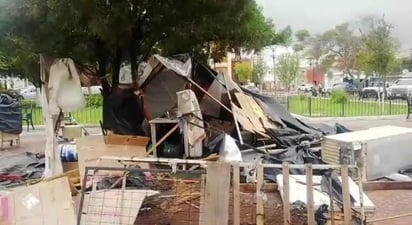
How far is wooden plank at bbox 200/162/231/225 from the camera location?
5.19m

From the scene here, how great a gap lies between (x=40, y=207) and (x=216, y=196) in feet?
5.46

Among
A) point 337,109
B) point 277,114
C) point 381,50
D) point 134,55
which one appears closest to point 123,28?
point 134,55

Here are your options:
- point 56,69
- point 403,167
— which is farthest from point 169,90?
point 403,167

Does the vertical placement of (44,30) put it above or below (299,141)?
above

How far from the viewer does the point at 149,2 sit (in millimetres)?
9938

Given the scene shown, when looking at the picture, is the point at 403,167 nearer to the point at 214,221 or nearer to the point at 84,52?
the point at 214,221

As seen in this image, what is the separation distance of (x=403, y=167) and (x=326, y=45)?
52.2 metres

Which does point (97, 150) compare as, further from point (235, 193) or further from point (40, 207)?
point (235, 193)

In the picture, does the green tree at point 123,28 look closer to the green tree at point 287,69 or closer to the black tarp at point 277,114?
the black tarp at point 277,114

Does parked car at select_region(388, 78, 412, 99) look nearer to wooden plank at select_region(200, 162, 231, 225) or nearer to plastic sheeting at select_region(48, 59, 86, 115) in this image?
plastic sheeting at select_region(48, 59, 86, 115)

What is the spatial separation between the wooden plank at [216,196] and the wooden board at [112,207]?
0.85 meters

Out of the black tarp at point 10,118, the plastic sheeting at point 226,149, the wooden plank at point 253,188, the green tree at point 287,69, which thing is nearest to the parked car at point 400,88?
the green tree at point 287,69

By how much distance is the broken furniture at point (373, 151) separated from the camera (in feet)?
27.9

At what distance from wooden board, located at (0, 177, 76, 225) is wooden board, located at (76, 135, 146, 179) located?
9.49 feet
